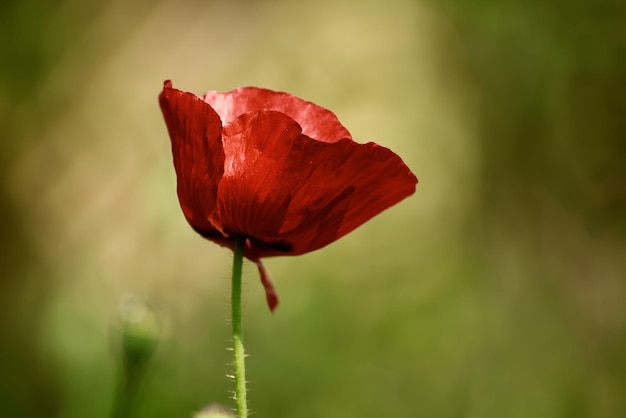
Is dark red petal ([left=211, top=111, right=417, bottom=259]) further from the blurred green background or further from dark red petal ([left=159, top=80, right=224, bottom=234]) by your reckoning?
the blurred green background

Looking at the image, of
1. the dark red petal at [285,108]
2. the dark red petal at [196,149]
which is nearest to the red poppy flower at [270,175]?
the dark red petal at [196,149]

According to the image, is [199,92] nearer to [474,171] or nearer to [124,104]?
[124,104]

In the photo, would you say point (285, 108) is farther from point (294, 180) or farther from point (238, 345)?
point (238, 345)

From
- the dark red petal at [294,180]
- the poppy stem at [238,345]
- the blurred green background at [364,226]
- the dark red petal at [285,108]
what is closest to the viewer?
the poppy stem at [238,345]

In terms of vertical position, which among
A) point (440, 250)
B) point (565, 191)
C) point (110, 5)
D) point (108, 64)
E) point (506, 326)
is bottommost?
point (506, 326)

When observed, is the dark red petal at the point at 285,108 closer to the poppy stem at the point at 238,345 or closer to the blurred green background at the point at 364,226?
the poppy stem at the point at 238,345

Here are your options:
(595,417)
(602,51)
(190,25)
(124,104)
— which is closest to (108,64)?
(124,104)
